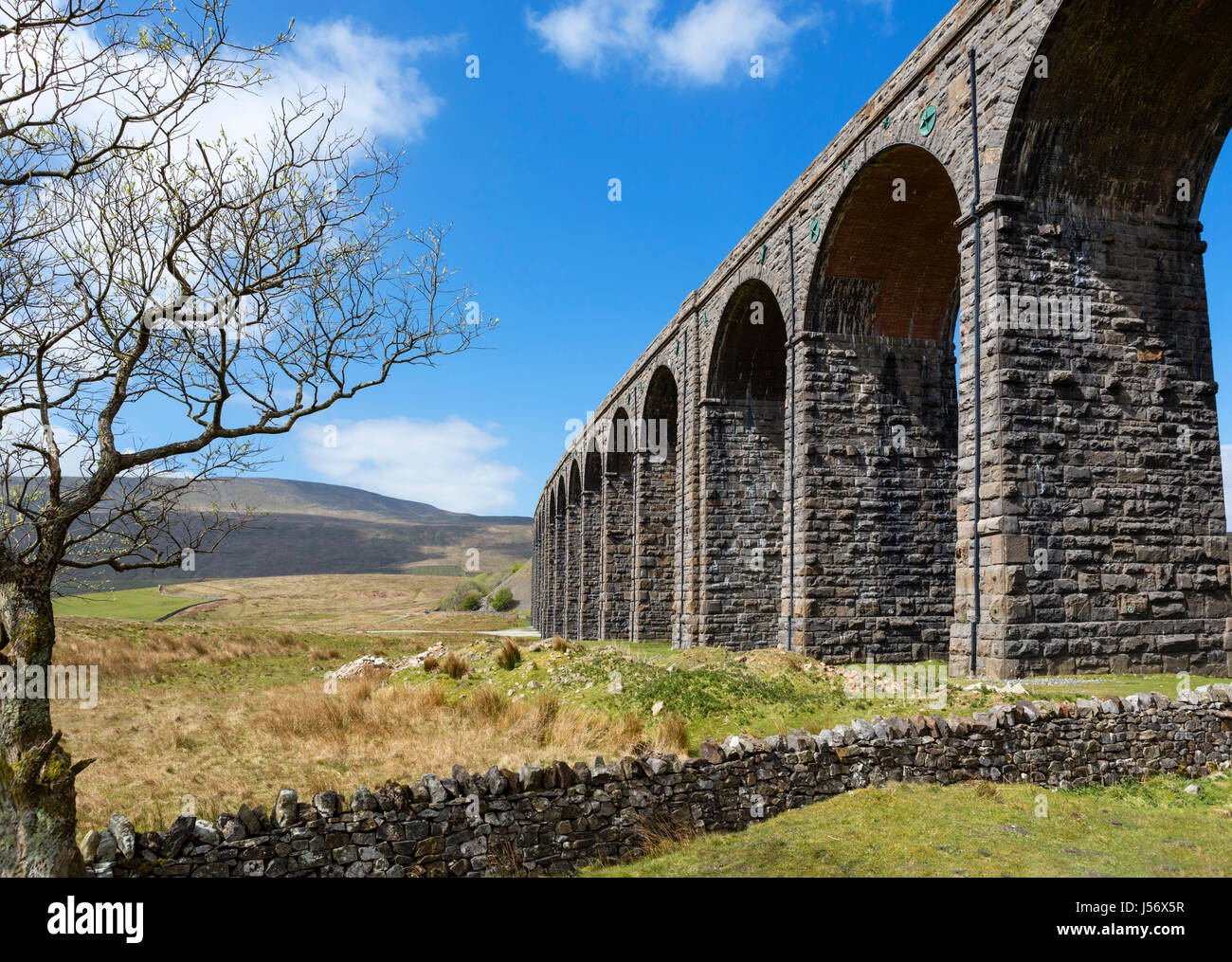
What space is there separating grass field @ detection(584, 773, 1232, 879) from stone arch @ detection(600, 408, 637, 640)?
72.6 feet

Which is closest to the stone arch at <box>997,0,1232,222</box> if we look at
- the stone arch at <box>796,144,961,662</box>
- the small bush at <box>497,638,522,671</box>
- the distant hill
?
the stone arch at <box>796,144,961,662</box>

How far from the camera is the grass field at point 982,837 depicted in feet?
17.4

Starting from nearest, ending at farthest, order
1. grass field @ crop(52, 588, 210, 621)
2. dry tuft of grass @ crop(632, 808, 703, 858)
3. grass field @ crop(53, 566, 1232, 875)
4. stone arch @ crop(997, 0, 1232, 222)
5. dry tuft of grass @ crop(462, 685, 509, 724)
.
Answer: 1. grass field @ crop(53, 566, 1232, 875)
2. dry tuft of grass @ crop(632, 808, 703, 858)
3. stone arch @ crop(997, 0, 1232, 222)
4. dry tuft of grass @ crop(462, 685, 509, 724)
5. grass field @ crop(52, 588, 210, 621)

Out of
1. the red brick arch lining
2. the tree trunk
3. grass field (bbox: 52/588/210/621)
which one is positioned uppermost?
the red brick arch lining

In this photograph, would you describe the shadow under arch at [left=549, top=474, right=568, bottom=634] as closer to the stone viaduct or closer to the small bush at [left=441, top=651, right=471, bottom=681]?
the small bush at [left=441, top=651, right=471, bottom=681]

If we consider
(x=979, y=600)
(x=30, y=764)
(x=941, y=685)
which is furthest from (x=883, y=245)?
(x=30, y=764)

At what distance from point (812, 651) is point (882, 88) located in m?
9.20

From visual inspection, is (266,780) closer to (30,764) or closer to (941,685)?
(30,764)

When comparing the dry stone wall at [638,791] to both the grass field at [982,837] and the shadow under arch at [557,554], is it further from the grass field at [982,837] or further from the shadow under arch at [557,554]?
the shadow under arch at [557,554]

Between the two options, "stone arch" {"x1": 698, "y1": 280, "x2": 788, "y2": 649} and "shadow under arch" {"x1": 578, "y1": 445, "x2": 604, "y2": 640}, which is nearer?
"stone arch" {"x1": 698, "y1": 280, "x2": 788, "y2": 649}

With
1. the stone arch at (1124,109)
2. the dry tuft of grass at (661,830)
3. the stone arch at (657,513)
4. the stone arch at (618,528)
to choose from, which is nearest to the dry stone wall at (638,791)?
the dry tuft of grass at (661,830)

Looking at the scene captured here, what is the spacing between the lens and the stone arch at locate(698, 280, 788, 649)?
18484mm

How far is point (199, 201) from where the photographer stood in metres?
6.12

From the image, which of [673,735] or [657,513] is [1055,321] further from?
[657,513]
